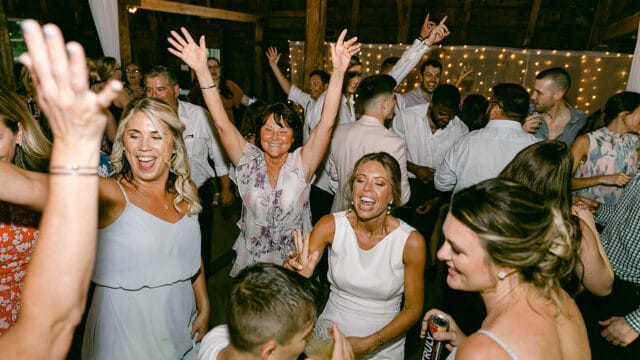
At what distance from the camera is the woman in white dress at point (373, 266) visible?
1.78 metres

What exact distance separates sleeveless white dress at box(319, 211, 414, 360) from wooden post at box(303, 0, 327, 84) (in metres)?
4.10

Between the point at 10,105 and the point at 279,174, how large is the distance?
3.95 ft

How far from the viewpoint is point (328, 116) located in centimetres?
212

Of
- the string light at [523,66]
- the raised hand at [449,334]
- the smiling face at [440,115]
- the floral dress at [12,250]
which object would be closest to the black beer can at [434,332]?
the raised hand at [449,334]

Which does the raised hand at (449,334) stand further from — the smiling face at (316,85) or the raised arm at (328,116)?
the smiling face at (316,85)

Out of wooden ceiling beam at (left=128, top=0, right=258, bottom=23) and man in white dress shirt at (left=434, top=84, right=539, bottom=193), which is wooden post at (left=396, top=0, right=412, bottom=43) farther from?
man in white dress shirt at (left=434, top=84, right=539, bottom=193)

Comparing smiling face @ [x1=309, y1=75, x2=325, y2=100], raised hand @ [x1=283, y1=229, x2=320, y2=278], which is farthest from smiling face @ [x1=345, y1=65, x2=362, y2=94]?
raised hand @ [x1=283, y1=229, x2=320, y2=278]

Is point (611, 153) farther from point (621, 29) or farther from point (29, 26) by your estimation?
point (621, 29)

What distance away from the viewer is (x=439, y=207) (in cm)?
353

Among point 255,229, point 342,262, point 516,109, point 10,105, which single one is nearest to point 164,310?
point 255,229

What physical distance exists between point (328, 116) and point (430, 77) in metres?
2.39

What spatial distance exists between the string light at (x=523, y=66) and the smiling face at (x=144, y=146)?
4357 millimetres

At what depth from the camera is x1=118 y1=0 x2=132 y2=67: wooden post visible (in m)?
4.06

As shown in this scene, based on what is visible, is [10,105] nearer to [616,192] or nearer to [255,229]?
[255,229]
